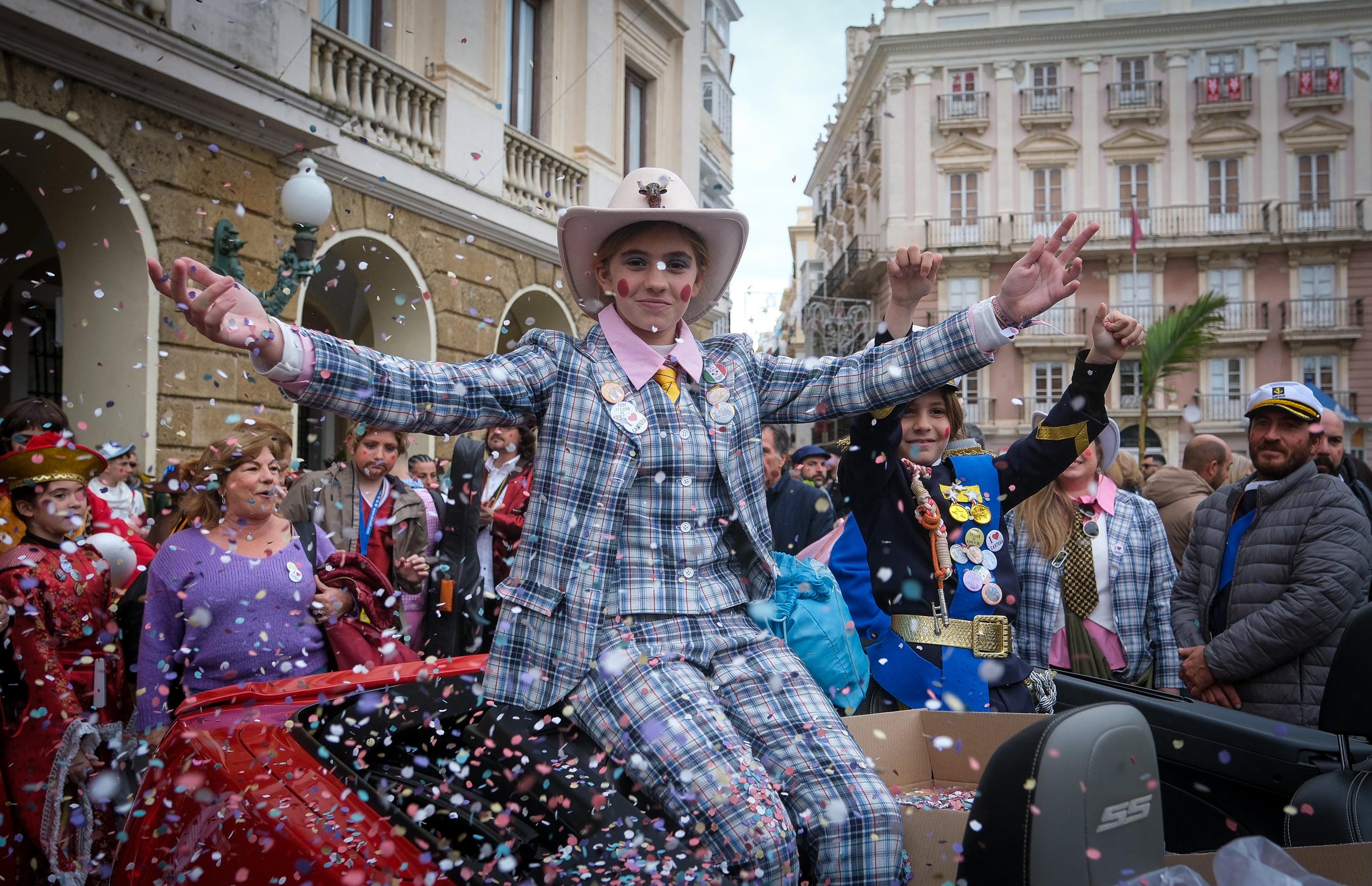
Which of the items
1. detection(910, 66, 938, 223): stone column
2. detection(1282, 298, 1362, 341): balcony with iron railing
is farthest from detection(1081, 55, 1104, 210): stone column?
detection(1282, 298, 1362, 341): balcony with iron railing

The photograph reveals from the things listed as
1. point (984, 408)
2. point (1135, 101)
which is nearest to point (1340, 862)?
point (984, 408)

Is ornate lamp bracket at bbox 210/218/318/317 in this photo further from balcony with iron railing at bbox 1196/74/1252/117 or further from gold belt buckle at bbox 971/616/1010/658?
balcony with iron railing at bbox 1196/74/1252/117

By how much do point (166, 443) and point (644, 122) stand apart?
8.45m

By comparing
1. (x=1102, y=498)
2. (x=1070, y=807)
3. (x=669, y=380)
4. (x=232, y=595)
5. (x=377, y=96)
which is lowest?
(x=1070, y=807)

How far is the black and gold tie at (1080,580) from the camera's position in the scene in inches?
169

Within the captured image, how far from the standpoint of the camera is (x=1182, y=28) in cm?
3228

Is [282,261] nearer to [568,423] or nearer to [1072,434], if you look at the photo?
[568,423]

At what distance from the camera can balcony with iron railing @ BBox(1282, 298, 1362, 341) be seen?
104ft

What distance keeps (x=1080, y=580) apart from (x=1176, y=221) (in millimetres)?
33041

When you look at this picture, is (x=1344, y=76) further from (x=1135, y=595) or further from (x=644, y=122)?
(x=1135, y=595)

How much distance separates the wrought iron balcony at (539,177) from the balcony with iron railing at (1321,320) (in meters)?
29.1

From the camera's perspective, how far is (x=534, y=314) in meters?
12.1

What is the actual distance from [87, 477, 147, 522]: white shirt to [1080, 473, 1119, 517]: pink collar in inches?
213

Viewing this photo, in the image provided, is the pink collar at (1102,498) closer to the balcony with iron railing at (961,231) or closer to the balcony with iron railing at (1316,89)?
the balcony with iron railing at (961,231)
